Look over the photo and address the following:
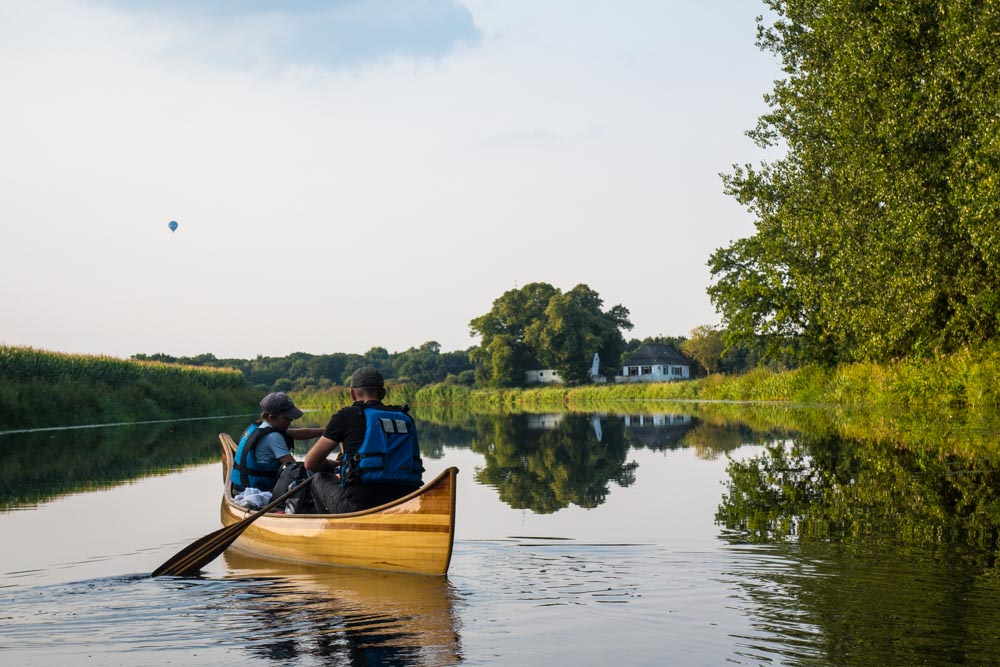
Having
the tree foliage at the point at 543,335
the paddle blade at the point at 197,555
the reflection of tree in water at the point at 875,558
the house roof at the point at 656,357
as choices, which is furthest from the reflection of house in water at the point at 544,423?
the house roof at the point at 656,357

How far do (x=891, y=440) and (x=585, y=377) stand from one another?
82804 mm

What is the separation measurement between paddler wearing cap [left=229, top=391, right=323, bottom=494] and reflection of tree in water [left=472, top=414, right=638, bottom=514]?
3.35m

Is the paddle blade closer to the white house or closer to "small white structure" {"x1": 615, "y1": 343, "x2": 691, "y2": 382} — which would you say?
the white house

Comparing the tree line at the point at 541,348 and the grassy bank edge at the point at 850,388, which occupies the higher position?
the tree line at the point at 541,348

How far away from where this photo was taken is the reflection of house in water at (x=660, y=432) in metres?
23.1

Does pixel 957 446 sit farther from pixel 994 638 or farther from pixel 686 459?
pixel 994 638

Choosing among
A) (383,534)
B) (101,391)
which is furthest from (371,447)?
(101,391)

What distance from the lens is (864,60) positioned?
89.6ft

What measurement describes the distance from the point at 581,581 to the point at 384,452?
2.11 m

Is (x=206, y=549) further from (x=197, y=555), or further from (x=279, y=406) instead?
(x=279, y=406)

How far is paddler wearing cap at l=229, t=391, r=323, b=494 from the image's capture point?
9984mm

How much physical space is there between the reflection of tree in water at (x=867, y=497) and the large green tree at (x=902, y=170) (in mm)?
8882

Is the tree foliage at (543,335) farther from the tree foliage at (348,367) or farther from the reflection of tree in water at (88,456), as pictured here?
the reflection of tree in water at (88,456)

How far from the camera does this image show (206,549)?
8.99 m
